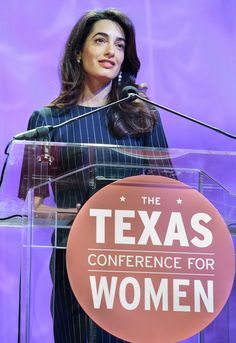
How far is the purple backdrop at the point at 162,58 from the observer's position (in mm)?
2500

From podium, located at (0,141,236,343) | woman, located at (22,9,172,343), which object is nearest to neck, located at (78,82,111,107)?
woman, located at (22,9,172,343)

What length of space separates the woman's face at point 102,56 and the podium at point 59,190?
101 centimetres

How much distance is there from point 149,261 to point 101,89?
1184 mm

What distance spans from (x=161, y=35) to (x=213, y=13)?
0.70 feet

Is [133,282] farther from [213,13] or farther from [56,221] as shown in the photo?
[213,13]

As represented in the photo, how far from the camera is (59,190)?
132 centimetres

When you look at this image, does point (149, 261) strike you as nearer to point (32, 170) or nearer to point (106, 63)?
point (32, 170)

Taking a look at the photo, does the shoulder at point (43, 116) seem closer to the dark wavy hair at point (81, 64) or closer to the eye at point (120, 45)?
the dark wavy hair at point (81, 64)

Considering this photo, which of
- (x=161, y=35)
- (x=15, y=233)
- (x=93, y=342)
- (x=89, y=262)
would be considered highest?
(x=161, y=35)

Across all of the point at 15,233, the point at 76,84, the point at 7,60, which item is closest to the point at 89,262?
the point at 15,233

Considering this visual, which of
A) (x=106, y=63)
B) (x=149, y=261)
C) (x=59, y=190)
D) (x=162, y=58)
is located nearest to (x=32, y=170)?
(x=59, y=190)

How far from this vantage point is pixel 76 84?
238 centimetres

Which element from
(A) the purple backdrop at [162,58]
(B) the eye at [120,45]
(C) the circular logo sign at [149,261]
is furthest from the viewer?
(A) the purple backdrop at [162,58]

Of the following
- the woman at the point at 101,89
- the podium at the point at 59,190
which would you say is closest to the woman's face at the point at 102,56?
the woman at the point at 101,89
